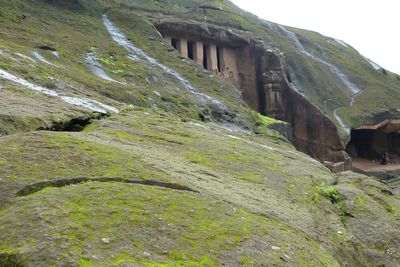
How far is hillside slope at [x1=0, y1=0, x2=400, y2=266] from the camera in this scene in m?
4.12

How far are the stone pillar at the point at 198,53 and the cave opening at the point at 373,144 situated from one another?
12739 mm

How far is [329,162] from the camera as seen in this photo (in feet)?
78.4

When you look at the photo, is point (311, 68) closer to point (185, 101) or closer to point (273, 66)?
point (273, 66)

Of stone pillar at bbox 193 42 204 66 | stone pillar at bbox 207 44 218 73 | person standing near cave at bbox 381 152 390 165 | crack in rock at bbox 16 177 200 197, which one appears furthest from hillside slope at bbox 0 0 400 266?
person standing near cave at bbox 381 152 390 165

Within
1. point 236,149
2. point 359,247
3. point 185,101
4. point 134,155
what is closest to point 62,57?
point 185,101

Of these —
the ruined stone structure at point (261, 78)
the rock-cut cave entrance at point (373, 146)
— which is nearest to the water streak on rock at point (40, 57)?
the ruined stone structure at point (261, 78)

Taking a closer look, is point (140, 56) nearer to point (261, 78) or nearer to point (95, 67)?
point (95, 67)

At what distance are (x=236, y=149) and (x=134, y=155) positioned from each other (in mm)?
3519

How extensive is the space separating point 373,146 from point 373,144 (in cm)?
16

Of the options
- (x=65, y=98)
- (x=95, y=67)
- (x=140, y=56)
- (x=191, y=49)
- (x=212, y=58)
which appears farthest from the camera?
(x=191, y=49)

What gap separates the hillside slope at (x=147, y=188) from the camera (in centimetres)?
412

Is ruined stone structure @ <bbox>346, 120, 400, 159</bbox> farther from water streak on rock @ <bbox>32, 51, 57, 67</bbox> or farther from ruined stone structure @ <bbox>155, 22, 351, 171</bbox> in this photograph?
water streak on rock @ <bbox>32, 51, 57, 67</bbox>

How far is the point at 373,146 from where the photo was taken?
31453mm

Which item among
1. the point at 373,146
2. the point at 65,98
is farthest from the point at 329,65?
the point at 65,98
